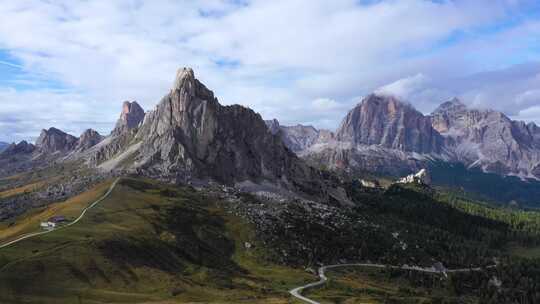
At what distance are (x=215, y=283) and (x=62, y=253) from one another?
165 feet

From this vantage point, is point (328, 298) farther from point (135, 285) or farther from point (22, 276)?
point (22, 276)

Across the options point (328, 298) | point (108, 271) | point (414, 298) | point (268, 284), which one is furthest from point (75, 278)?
point (414, 298)

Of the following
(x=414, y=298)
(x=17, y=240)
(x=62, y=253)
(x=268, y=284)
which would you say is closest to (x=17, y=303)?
(x=62, y=253)

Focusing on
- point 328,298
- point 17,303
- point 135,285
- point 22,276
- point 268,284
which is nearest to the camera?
point 17,303

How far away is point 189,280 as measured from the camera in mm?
172250

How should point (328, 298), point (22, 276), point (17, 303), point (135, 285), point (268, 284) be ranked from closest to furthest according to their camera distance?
point (17, 303) → point (22, 276) → point (135, 285) → point (328, 298) → point (268, 284)

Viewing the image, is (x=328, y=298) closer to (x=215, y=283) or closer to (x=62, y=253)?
(x=215, y=283)

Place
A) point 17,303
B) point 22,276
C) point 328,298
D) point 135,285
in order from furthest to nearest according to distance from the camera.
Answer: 1. point 328,298
2. point 135,285
3. point 22,276
4. point 17,303

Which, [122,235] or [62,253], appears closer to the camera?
[62,253]

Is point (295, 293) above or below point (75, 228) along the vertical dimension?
below

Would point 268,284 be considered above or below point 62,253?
below

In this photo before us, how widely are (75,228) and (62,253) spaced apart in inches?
1310

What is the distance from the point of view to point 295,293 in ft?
566

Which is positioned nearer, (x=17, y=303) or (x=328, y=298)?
(x=17, y=303)
